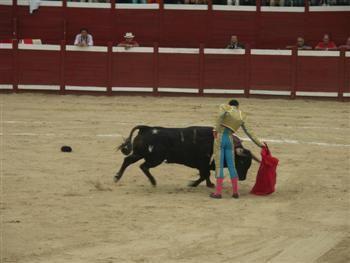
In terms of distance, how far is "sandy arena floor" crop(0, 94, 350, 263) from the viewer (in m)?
11.3

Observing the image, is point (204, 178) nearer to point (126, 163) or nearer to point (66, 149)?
point (126, 163)

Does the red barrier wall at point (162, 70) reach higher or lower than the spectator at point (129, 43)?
lower

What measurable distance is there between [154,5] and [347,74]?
17.7 feet

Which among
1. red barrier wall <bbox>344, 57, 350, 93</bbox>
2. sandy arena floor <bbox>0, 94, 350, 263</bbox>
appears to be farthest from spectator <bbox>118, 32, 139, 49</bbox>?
red barrier wall <bbox>344, 57, 350, 93</bbox>

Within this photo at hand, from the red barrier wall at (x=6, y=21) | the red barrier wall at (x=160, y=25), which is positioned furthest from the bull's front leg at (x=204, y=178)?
the red barrier wall at (x=6, y=21)

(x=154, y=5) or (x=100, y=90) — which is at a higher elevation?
(x=154, y=5)

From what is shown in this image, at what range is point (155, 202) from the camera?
46.0ft

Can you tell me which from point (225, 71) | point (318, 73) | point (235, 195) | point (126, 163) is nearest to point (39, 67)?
point (225, 71)

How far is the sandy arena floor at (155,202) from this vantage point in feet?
37.2

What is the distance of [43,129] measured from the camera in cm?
2094

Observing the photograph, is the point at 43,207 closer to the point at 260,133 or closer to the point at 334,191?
the point at 334,191

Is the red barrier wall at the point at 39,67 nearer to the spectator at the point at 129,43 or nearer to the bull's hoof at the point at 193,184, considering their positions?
the spectator at the point at 129,43

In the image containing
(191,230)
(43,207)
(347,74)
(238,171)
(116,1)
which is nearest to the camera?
(191,230)

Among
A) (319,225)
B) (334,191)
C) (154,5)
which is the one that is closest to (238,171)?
(334,191)
